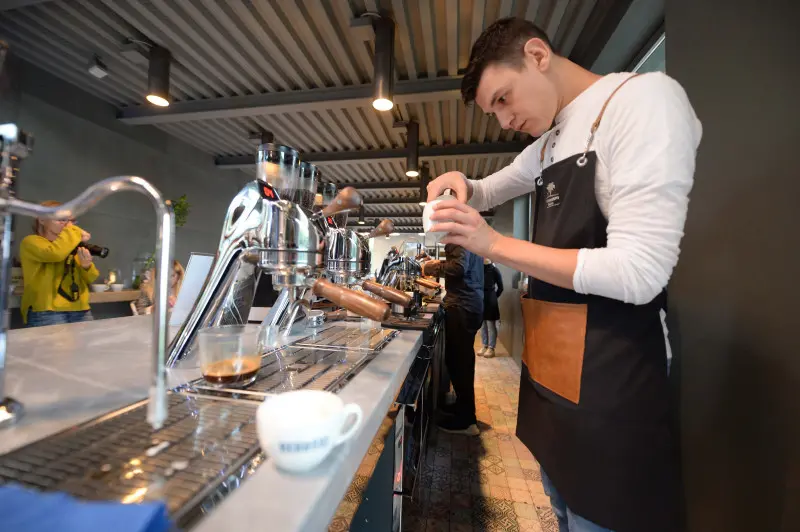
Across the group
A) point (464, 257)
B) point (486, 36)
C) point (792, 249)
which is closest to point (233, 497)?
point (486, 36)

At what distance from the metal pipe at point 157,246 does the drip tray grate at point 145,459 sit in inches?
3.0

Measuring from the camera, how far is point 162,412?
357mm

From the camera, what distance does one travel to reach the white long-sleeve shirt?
24.3 inches

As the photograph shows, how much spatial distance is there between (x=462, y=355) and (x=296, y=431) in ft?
8.23

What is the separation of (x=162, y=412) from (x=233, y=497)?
0.38ft

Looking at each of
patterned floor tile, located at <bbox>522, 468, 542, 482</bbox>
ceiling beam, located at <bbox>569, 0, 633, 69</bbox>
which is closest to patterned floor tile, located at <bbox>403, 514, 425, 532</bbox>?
patterned floor tile, located at <bbox>522, 468, 542, 482</bbox>

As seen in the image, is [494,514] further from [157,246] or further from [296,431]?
[157,246]

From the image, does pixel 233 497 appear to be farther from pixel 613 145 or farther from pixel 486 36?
pixel 486 36

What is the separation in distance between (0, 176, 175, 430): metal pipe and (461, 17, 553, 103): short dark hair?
0.85m

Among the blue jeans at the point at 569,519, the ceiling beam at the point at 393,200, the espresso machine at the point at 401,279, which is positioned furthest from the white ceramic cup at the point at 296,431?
the ceiling beam at the point at 393,200

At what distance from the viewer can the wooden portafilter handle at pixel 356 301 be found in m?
0.66

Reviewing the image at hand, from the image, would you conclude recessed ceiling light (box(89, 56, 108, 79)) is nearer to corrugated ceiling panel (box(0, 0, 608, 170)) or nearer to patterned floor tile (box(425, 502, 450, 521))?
corrugated ceiling panel (box(0, 0, 608, 170))

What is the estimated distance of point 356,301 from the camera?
68 cm

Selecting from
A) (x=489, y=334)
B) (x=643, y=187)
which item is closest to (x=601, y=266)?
(x=643, y=187)
